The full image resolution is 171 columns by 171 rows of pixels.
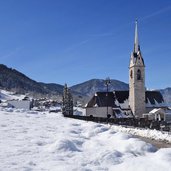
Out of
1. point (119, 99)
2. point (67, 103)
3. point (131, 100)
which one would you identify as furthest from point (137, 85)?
point (67, 103)

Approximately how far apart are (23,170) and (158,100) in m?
76.6

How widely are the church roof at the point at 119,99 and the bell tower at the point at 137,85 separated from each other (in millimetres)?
2260

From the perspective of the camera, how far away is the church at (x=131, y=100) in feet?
264

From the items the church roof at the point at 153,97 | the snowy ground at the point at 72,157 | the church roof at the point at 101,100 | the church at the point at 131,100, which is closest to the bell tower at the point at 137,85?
the church at the point at 131,100

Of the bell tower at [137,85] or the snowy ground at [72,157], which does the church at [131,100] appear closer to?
the bell tower at [137,85]

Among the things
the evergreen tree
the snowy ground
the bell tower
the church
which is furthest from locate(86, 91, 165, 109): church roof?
the snowy ground

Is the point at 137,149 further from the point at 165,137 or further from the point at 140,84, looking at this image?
the point at 140,84

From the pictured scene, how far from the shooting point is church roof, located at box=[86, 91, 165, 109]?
8150 centimetres

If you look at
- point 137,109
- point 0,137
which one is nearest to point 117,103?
point 137,109

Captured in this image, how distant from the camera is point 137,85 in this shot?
267 feet

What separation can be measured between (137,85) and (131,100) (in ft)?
11.5

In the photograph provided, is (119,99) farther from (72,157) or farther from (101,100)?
(72,157)

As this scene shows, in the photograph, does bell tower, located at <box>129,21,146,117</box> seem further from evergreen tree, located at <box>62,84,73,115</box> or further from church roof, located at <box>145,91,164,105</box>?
evergreen tree, located at <box>62,84,73,115</box>

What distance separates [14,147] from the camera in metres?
17.0
